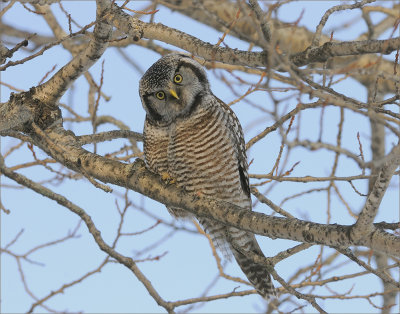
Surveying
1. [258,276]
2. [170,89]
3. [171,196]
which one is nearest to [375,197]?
[171,196]

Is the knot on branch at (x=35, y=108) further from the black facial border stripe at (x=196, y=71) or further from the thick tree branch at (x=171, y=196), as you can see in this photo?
the black facial border stripe at (x=196, y=71)

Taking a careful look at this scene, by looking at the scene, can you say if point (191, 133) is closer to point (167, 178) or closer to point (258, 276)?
point (167, 178)

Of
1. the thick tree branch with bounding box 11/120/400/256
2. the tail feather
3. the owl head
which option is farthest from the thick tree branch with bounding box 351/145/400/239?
the tail feather

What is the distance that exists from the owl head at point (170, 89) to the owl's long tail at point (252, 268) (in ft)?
5.17

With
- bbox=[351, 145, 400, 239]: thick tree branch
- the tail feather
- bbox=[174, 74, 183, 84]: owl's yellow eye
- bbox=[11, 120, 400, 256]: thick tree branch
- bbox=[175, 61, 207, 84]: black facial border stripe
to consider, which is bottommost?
bbox=[351, 145, 400, 239]: thick tree branch

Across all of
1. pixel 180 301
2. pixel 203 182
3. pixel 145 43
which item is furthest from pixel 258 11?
pixel 145 43

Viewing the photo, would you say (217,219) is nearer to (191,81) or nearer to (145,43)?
(191,81)

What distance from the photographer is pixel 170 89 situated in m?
5.80

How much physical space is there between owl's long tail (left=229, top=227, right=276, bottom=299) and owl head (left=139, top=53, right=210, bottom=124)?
1575 millimetres

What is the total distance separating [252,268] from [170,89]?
2335mm

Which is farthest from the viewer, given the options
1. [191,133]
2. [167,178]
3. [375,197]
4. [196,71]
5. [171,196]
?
[196,71]

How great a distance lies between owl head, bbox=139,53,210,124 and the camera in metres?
5.74

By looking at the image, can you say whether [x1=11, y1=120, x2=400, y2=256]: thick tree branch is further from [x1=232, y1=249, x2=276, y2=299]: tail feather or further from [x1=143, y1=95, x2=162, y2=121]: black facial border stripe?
[x1=232, y1=249, x2=276, y2=299]: tail feather

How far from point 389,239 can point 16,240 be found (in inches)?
207
